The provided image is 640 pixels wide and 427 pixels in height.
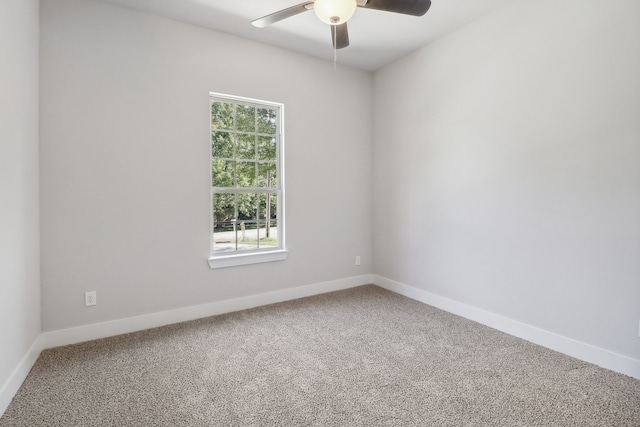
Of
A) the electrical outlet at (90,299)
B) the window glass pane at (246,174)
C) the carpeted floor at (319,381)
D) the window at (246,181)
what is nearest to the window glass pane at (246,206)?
the window at (246,181)

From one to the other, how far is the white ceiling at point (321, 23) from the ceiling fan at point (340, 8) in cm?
72

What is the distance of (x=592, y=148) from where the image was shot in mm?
2252

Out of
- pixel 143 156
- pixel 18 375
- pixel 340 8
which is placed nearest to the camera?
pixel 340 8

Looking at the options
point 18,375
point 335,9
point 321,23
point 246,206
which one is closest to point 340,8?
point 335,9

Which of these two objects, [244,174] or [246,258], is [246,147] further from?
[246,258]

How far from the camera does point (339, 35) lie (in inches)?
92.1

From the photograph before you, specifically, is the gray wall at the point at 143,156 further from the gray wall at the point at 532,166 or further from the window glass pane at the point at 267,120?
the gray wall at the point at 532,166

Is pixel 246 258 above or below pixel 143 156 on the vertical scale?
below

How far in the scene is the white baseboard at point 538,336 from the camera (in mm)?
2135

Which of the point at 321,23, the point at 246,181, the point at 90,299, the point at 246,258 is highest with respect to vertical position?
the point at 321,23

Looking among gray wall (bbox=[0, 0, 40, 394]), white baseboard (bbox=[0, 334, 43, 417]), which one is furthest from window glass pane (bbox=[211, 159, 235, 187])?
white baseboard (bbox=[0, 334, 43, 417])

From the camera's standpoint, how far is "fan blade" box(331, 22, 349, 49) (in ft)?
7.24

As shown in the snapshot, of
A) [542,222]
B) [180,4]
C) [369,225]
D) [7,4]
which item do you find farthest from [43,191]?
[542,222]

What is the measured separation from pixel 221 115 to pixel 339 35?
1.50 m
